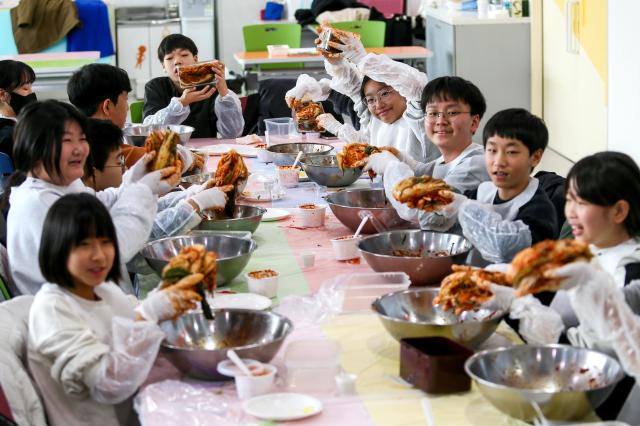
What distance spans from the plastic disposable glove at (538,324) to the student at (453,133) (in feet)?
3.82

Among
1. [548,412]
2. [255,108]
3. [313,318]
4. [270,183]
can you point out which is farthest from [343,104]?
[548,412]

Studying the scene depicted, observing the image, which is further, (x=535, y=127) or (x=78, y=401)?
(x=535, y=127)

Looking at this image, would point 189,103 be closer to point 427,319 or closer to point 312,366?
point 427,319

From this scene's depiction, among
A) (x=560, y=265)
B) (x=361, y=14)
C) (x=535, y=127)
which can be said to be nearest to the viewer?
(x=560, y=265)

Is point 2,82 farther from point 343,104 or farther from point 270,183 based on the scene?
point 343,104

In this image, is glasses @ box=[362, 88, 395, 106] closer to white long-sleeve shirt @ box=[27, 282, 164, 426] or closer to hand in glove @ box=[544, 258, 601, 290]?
white long-sleeve shirt @ box=[27, 282, 164, 426]

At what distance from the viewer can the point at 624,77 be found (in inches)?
237

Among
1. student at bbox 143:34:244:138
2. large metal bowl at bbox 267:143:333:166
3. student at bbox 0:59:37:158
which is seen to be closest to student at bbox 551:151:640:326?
large metal bowl at bbox 267:143:333:166

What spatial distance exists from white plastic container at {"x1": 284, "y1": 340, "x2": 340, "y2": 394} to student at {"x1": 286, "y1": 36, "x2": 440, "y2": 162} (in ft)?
5.74

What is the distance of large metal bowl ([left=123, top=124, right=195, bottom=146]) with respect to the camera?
448 cm

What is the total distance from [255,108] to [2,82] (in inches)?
71.1

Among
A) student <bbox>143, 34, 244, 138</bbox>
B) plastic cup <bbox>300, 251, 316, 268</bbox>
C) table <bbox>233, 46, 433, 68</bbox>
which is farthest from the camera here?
table <bbox>233, 46, 433, 68</bbox>

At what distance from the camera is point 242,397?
1.90 metres

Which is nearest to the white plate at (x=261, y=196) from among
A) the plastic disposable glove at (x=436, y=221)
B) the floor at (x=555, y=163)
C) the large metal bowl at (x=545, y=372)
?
the plastic disposable glove at (x=436, y=221)
